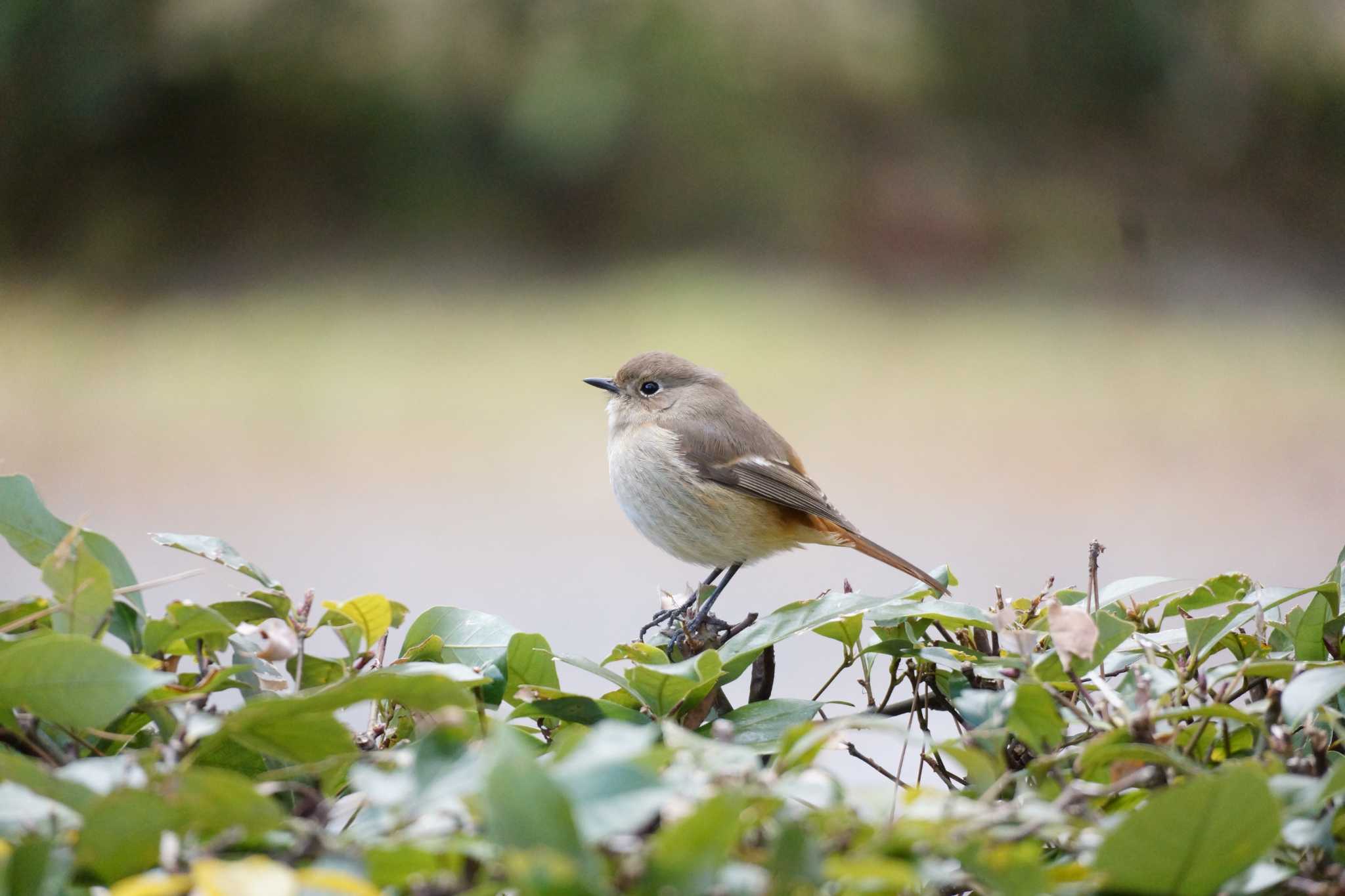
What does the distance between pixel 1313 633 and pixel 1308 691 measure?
7.3 inches

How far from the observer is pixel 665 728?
0.50 meters

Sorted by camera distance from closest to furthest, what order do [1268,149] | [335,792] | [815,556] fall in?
[335,792]
[815,556]
[1268,149]

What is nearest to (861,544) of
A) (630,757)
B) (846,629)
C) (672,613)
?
(672,613)

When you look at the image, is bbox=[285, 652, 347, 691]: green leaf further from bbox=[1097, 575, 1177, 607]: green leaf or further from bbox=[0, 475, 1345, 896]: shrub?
bbox=[1097, 575, 1177, 607]: green leaf

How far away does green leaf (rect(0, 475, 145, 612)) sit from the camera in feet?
2.19

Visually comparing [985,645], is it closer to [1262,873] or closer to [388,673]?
[1262,873]

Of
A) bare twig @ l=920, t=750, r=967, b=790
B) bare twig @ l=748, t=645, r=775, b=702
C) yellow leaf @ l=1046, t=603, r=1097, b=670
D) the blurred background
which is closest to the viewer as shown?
yellow leaf @ l=1046, t=603, r=1097, b=670

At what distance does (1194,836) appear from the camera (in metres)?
0.45

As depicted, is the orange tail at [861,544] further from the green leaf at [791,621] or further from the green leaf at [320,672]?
the green leaf at [320,672]

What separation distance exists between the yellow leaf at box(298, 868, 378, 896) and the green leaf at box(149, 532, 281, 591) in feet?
1.06

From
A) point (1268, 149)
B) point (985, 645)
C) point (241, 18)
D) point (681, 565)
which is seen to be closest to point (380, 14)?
point (241, 18)

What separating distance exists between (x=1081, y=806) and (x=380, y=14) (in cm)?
602

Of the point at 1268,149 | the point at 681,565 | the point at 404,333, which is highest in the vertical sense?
the point at 1268,149

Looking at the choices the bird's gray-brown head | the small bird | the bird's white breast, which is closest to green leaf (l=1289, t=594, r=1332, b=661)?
the small bird
